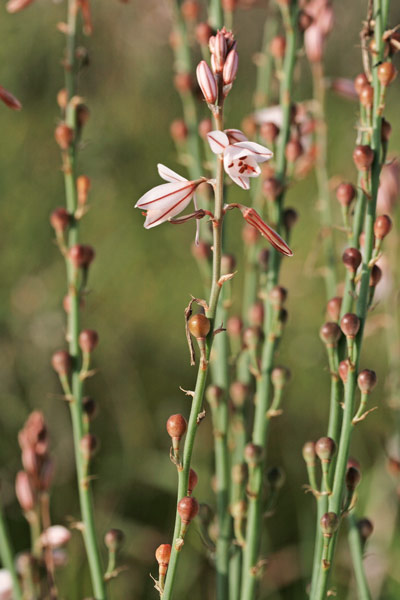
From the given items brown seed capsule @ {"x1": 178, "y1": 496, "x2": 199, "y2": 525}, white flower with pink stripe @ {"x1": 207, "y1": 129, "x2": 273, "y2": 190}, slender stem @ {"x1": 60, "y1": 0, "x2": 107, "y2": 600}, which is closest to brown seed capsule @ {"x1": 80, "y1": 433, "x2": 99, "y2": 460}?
slender stem @ {"x1": 60, "y1": 0, "x2": 107, "y2": 600}

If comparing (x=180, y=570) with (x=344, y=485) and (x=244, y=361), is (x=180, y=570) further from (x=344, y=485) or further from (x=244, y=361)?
(x=344, y=485)

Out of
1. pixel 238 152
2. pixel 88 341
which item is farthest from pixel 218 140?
pixel 88 341

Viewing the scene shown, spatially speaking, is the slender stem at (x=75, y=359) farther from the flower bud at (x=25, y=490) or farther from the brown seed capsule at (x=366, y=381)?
the brown seed capsule at (x=366, y=381)

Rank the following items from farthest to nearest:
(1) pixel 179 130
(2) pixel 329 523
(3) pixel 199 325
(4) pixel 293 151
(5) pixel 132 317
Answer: (5) pixel 132 317, (1) pixel 179 130, (4) pixel 293 151, (2) pixel 329 523, (3) pixel 199 325

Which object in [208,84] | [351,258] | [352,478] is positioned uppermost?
[208,84]

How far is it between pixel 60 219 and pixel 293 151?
28cm

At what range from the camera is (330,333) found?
66 centimetres

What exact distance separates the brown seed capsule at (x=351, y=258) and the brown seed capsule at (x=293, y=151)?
228mm

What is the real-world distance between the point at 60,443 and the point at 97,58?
2.19 m

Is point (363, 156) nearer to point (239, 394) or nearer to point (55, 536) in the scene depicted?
point (239, 394)

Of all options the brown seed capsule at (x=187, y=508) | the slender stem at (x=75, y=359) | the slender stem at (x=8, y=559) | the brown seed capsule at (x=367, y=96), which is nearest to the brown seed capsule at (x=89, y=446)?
the slender stem at (x=75, y=359)

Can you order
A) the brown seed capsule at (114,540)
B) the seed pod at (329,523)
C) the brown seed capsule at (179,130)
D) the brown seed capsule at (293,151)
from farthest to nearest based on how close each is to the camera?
the brown seed capsule at (179,130)
the brown seed capsule at (293,151)
the brown seed capsule at (114,540)
the seed pod at (329,523)

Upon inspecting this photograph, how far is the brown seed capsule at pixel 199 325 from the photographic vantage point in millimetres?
498

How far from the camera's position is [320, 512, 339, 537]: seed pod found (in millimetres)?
618
